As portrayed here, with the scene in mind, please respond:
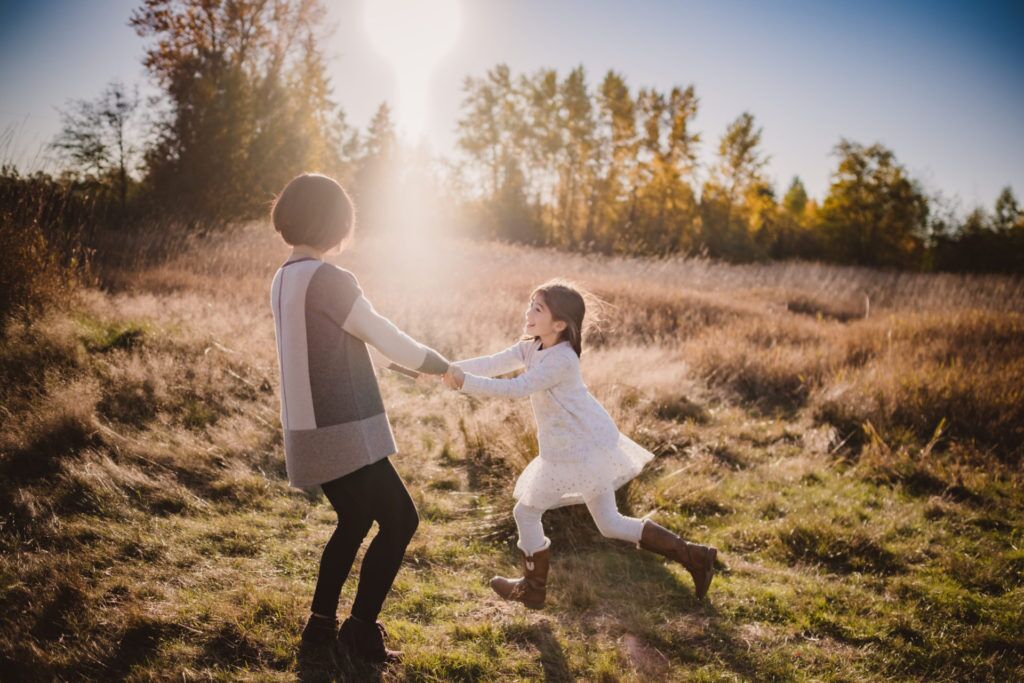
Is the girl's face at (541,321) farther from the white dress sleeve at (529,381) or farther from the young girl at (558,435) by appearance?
the white dress sleeve at (529,381)

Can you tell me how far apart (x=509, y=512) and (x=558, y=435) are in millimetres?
1440

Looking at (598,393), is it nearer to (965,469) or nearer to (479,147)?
(965,469)

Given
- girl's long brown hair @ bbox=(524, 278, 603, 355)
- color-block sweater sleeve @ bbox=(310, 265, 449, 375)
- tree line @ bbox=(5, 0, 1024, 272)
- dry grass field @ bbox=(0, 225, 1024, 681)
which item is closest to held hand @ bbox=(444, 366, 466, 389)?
color-block sweater sleeve @ bbox=(310, 265, 449, 375)

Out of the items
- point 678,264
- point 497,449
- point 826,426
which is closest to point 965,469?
point 826,426

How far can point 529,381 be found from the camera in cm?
263

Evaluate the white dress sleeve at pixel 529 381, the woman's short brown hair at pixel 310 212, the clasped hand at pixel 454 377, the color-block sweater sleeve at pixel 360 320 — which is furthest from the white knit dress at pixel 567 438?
the woman's short brown hair at pixel 310 212

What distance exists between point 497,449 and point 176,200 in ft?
46.0

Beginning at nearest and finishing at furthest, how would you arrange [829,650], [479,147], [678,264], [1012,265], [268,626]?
[268,626]
[829,650]
[678,264]
[1012,265]
[479,147]

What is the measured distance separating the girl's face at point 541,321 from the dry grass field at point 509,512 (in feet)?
5.01

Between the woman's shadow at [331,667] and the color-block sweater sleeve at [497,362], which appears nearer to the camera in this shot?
the woman's shadow at [331,667]

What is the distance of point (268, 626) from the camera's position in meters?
2.63

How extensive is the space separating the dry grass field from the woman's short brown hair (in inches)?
70.8

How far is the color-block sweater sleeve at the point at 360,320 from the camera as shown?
81.1 inches

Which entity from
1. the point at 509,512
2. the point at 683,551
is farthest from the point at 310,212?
A: the point at 509,512
